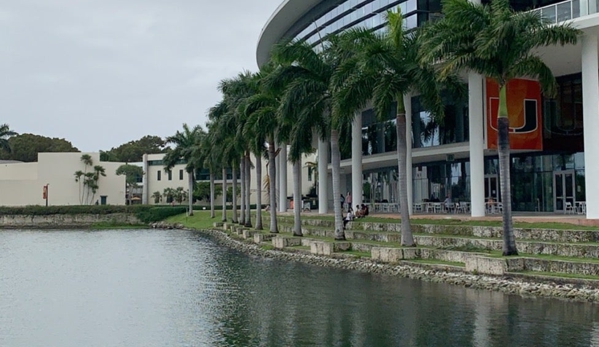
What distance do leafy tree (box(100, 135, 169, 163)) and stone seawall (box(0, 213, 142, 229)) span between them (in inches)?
1815

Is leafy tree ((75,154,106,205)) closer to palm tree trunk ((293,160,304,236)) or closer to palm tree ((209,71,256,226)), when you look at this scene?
palm tree ((209,71,256,226))

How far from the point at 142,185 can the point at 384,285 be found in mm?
97564

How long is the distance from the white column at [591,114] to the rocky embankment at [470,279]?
8.57 meters

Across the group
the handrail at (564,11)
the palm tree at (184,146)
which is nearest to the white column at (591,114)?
the handrail at (564,11)

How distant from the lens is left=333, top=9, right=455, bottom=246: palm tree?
30.5 meters

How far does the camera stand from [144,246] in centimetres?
5166

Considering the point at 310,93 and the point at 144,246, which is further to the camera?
the point at 144,246

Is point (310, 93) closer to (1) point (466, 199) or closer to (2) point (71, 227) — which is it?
(1) point (466, 199)

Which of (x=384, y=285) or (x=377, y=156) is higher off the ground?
(x=377, y=156)

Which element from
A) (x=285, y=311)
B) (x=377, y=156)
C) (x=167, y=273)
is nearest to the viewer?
(x=285, y=311)

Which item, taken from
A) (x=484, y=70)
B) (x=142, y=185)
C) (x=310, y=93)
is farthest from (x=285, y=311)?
(x=142, y=185)

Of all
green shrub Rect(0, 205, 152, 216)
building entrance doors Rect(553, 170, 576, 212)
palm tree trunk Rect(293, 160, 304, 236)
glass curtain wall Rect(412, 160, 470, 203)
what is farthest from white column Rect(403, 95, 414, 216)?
green shrub Rect(0, 205, 152, 216)

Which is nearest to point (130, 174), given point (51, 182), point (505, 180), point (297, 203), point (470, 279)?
point (51, 182)

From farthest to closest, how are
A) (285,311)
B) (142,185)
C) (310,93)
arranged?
(142,185) < (310,93) < (285,311)
